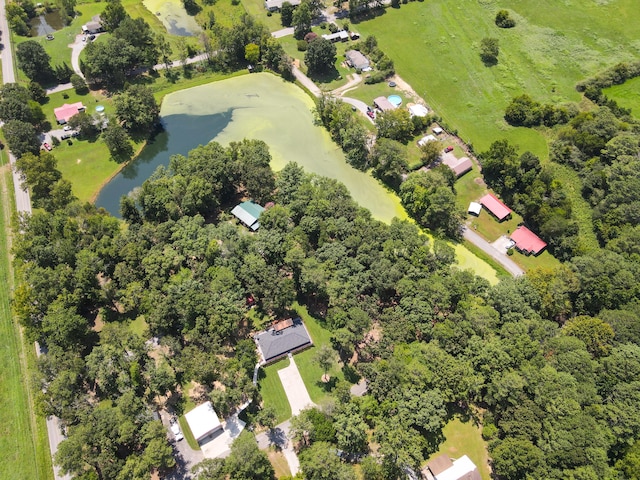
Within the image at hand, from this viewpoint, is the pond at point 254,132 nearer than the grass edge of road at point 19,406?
No

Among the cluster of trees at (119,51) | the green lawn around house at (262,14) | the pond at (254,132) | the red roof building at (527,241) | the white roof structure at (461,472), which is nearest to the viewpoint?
the white roof structure at (461,472)

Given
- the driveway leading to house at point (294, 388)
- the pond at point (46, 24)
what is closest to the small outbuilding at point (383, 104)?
the driveway leading to house at point (294, 388)

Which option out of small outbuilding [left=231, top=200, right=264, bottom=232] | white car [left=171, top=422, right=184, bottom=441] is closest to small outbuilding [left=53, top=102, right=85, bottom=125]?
small outbuilding [left=231, top=200, right=264, bottom=232]

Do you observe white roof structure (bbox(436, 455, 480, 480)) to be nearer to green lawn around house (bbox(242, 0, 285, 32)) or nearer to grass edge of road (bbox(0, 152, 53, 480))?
grass edge of road (bbox(0, 152, 53, 480))

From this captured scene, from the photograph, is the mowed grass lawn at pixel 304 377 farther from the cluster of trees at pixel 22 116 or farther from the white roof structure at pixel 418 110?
the cluster of trees at pixel 22 116

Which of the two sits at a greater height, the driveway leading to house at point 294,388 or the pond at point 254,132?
the pond at point 254,132

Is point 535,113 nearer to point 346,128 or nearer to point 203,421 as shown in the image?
point 346,128

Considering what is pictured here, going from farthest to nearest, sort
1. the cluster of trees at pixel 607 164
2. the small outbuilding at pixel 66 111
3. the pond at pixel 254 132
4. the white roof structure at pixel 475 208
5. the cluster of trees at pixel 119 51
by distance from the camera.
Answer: the cluster of trees at pixel 119 51 → the small outbuilding at pixel 66 111 → the pond at pixel 254 132 → the white roof structure at pixel 475 208 → the cluster of trees at pixel 607 164

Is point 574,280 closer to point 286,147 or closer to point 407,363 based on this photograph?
point 407,363

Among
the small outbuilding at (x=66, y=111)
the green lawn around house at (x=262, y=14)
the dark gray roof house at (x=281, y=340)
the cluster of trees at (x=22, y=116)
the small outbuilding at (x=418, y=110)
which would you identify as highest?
the green lawn around house at (x=262, y=14)
